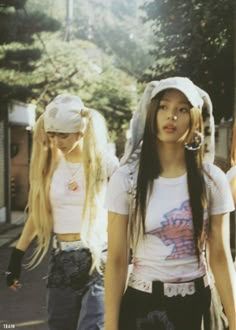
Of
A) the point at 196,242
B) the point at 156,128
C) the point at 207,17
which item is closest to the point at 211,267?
the point at 196,242

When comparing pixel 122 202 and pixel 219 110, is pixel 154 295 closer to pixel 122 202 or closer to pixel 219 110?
pixel 122 202

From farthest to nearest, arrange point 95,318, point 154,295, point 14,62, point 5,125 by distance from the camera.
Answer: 1. point 5,125
2. point 14,62
3. point 95,318
4. point 154,295

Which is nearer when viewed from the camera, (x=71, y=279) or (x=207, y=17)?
(x=71, y=279)

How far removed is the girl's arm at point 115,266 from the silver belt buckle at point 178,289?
5.0 inches

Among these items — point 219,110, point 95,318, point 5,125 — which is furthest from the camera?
point 5,125

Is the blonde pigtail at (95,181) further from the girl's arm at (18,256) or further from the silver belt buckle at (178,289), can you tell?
the silver belt buckle at (178,289)

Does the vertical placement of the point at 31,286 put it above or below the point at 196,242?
below

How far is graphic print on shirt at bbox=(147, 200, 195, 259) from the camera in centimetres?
146

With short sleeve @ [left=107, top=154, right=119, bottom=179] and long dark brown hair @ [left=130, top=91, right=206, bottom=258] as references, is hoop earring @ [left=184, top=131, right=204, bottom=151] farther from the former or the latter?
short sleeve @ [left=107, top=154, right=119, bottom=179]

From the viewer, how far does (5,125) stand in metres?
11.0

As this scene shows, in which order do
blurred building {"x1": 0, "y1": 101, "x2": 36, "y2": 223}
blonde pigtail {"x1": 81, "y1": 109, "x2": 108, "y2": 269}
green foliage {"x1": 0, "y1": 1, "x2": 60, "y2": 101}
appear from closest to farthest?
1. blonde pigtail {"x1": 81, "y1": 109, "x2": 108, "y2": 269}
2. green foliage {"x1": 0, "y1": 1, "x2": 60, "y2": 101}
3. blurred building {"x1": 0, "y1": 101, "x2": 36, "y2": 223}

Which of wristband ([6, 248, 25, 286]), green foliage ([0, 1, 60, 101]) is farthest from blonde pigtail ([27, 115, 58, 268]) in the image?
green foliage ([0, 1, 60, 101])

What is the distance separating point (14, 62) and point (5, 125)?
2.62 metres
